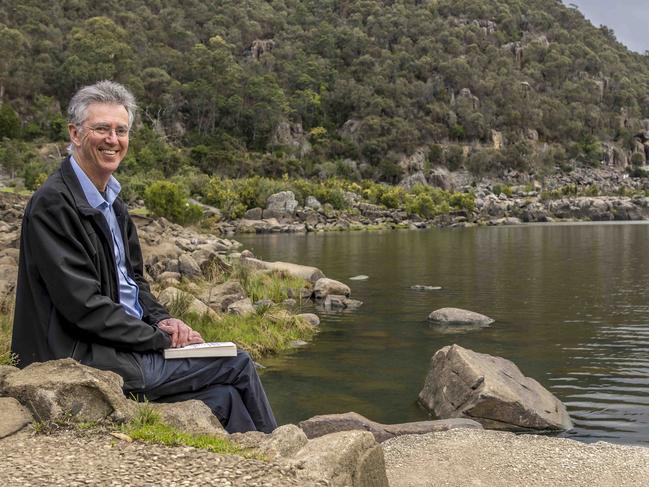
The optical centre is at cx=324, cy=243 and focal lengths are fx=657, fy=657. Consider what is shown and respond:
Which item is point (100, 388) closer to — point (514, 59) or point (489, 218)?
point (489, 218)

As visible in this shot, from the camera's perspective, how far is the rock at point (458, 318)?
17594 millimetres

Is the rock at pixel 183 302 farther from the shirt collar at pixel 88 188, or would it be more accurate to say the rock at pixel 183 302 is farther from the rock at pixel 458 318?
the shirt collar at pixel 88 188

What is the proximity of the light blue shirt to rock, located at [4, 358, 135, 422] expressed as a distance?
2.18 ft

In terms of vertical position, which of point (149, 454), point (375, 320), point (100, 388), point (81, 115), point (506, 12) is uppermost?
point (506, 12)

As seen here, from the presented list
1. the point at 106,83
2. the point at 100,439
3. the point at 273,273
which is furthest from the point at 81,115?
the point at 273,273

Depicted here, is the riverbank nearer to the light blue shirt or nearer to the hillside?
the light blue shirt

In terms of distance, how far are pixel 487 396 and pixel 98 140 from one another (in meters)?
6.74

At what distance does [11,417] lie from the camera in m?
4.59

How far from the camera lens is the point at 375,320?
18484mm

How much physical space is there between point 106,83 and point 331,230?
75017mm

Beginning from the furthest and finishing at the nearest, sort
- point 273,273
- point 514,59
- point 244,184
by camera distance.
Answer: point 514,59, point 244,184, point 273,273

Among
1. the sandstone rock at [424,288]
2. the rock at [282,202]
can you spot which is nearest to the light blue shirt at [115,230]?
the sandstone rock at [424,288]

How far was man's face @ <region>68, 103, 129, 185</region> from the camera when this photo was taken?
507 centimetres

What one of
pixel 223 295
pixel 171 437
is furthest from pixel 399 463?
pixel 223 295
